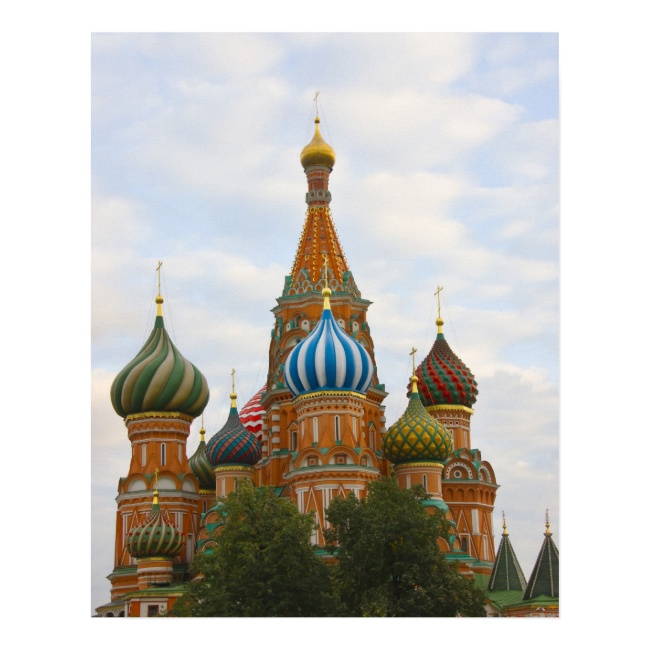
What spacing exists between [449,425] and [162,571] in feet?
29.9

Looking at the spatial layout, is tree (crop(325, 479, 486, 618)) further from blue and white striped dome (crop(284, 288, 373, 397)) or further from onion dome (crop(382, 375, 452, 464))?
onion dome (crop(382, 375, 452, 464))

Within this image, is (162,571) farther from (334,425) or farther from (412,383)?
(412,383)

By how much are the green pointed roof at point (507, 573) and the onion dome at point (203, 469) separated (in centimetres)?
871

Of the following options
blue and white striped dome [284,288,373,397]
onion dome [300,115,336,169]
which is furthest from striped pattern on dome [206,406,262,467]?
onion dome [300,115,336,169]

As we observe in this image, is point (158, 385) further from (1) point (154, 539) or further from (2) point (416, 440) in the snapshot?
(2) point (416, 440)

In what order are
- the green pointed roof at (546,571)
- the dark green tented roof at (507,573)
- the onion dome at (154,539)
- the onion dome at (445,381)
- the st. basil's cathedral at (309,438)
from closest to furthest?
the green pointed roof at (546,571) < the dark green tented roof at (507,573) < the st. basil's cathedral at (309,438) < the onion dome at (154,539) < the onion dome at (445,381)

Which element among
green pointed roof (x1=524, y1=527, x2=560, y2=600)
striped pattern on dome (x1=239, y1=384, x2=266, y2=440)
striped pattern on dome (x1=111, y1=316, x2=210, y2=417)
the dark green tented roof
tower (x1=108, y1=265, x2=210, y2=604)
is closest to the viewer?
green pointed roof (x1=524, y1=527, x2=560, y2=600)

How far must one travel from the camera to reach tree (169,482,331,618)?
Result: 20.0m

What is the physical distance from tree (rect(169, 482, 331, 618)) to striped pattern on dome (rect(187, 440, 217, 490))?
10.4m

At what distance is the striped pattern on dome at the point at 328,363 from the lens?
89.8 ft

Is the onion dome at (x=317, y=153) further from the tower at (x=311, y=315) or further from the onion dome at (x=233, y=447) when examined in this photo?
the onion dome at (x=233, y=447)

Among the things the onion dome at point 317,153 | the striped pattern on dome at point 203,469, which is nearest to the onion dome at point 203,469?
the striped pattern on dome at point 203,469

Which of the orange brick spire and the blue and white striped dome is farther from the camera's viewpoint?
the orange brick spire

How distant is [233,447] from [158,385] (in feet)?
8.66
